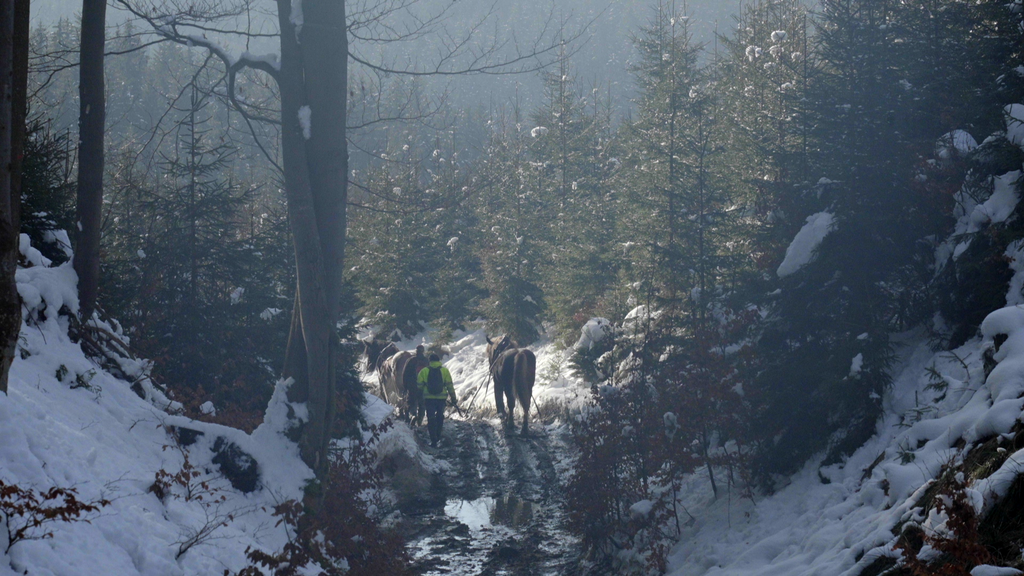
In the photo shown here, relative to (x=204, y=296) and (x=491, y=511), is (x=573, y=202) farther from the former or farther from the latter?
(x=491, y=511)

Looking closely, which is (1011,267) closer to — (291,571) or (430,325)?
(291,571)

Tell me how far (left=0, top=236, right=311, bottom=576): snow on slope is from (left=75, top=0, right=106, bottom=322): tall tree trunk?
220 millimetres

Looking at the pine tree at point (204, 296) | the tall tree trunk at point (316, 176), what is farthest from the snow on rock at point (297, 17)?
the pine tree at point (204, 296)

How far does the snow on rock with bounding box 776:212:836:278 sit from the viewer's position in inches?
344

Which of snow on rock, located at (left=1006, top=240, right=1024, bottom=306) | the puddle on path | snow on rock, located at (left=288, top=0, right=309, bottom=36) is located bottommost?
the puddle on path

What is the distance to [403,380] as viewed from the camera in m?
18.2

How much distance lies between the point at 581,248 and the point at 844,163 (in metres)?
15.6

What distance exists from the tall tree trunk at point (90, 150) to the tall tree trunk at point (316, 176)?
5.83ft

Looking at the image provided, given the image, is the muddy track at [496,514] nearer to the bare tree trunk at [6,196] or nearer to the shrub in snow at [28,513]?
the shrub in snow at [28,513]

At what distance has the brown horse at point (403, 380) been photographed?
57.7ft

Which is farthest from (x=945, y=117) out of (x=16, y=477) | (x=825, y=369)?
(x=16, y=477)

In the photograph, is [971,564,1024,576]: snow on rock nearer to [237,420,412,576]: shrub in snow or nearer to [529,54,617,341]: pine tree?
[237,420,412,576]: shrub in snow

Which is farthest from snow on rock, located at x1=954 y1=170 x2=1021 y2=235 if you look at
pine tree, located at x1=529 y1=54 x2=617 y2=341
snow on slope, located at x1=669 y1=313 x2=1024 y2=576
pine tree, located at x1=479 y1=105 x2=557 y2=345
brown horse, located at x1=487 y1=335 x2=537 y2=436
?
pine tree, located at x1=479 y1=105 x2=557 y2=345

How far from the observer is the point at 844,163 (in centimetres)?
912
